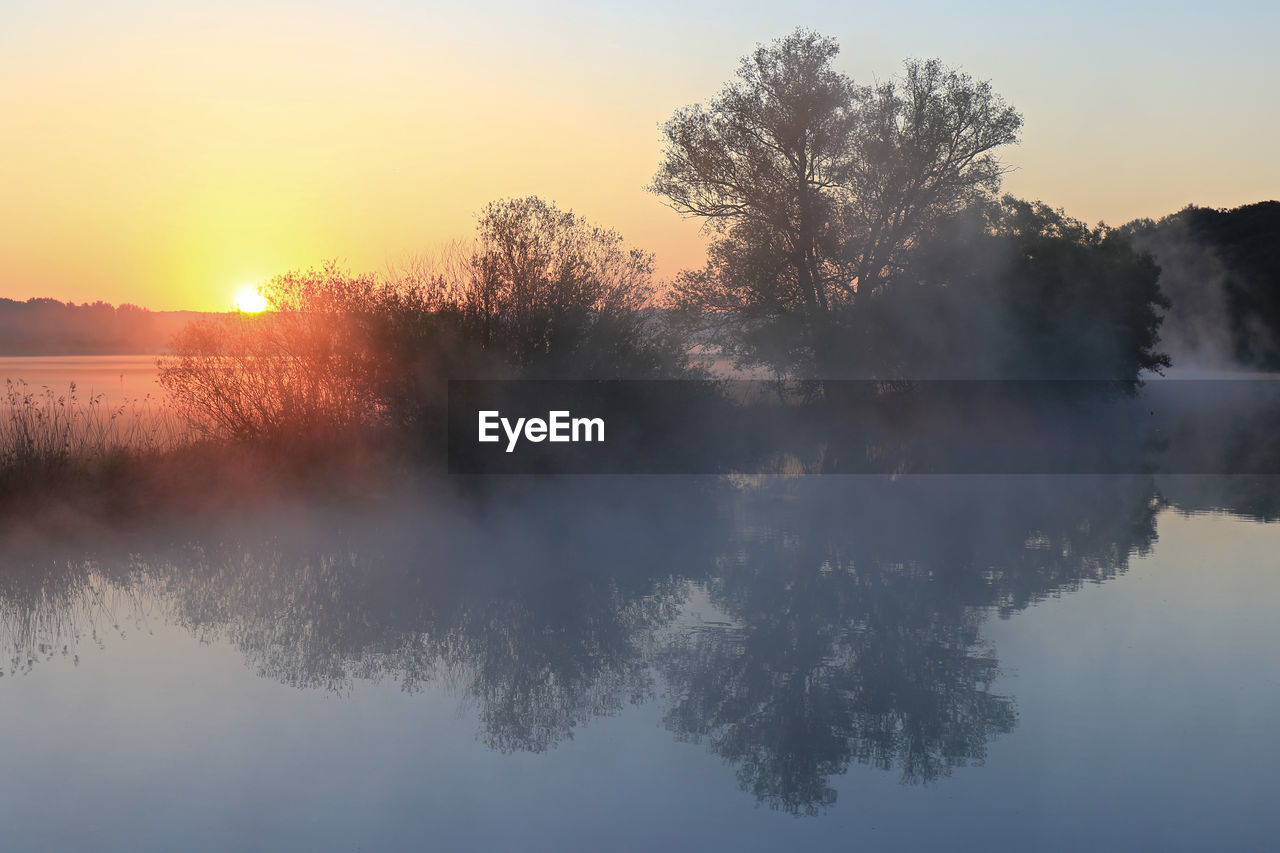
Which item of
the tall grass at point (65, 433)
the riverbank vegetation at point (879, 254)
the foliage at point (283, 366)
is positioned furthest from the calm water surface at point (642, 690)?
the riverbank vegetation at point (879, 254)

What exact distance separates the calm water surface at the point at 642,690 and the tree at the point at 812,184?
20.4 m

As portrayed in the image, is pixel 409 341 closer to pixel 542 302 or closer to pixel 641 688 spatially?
pixel 542 302

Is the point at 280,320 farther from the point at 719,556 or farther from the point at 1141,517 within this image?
the point at 1141,517

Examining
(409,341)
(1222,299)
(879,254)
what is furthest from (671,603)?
(1222,299)

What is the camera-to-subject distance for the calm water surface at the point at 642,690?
245 inches

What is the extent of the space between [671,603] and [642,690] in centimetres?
300

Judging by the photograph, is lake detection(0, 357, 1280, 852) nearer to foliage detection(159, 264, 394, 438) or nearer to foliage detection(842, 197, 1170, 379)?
foliage detection(159, 264, 394, 438)

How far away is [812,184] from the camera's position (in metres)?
35.6

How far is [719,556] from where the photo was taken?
14156mm

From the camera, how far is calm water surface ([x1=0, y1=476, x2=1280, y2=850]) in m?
6.22

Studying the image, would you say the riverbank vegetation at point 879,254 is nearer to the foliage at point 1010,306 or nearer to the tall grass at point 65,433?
the foliage at point 1010,306

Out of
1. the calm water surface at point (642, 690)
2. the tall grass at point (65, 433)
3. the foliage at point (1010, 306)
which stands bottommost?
the calm water surface at point (642, 690)

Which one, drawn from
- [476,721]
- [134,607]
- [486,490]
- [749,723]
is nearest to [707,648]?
[749,723]

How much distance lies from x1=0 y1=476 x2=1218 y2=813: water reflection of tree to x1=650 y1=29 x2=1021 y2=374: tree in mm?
16863
